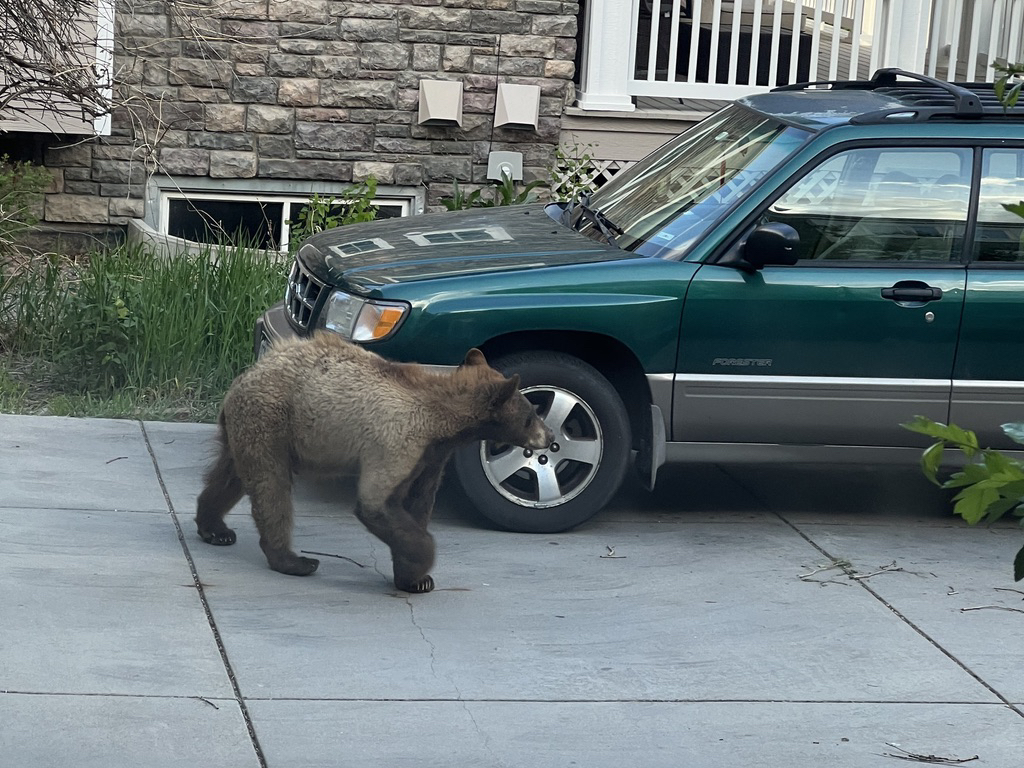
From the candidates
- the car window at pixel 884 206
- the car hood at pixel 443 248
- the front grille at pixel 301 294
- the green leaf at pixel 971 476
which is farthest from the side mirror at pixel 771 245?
the green leaf at pixel 971 476

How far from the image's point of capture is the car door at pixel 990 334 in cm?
636

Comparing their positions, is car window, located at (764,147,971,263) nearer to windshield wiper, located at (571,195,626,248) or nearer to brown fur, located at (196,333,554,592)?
windshield wiper, located at (571,195,626,248)

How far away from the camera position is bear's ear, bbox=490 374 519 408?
5.38 m

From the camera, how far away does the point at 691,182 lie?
6867mm

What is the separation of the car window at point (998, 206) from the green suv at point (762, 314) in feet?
0.03

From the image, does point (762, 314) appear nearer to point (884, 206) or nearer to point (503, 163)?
point (884, 206)

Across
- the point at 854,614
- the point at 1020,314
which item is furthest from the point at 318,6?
the point at 854,614

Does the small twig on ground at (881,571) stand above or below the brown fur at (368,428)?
below

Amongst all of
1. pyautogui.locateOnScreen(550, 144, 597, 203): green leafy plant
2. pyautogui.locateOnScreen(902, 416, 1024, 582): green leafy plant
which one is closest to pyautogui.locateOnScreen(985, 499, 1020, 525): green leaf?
pyautogui.locateOnScreen(902, 416, 1024, 582): green leafy plant

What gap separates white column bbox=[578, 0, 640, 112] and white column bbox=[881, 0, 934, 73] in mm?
2184

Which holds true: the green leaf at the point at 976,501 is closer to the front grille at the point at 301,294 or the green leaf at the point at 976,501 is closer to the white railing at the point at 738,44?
the front grille at the point at 301,294

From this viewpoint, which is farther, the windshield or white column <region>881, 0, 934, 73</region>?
white column <region>881, 0, 934, 73</region>

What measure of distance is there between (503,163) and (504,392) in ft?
21.1

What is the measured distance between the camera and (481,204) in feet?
32.3
